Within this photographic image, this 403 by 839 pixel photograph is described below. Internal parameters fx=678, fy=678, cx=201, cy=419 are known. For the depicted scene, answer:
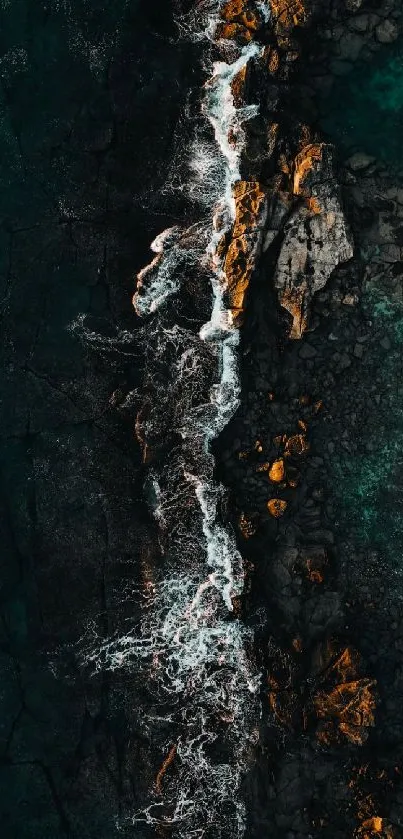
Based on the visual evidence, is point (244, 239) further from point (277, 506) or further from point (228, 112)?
point (277, 506)

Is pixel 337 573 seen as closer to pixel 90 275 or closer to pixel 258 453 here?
pixel 258 453

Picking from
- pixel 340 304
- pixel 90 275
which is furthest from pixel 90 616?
pixel 340 304

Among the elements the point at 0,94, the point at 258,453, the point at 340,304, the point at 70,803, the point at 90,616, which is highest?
the point at 0,94

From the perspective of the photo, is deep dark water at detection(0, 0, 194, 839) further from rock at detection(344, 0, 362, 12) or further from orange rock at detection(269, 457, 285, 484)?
rock at detection(344, 0, 362, 12)

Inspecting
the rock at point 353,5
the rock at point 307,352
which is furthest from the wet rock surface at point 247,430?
the rock at point 353,5

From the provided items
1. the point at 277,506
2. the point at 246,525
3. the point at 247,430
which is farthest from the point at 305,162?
the point at 246,525

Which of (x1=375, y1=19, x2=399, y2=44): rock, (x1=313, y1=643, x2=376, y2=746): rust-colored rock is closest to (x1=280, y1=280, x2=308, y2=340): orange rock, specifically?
(x1=375, y1=19, x2=399, y2=44): rock
